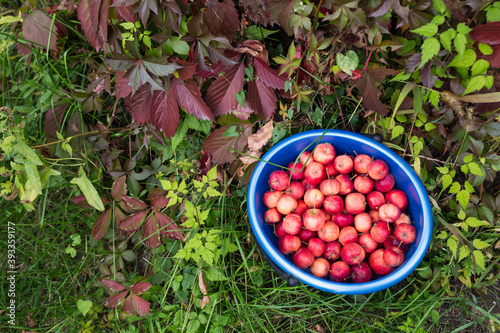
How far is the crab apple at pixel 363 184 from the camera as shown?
6.09ft

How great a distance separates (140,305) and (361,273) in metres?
1.38

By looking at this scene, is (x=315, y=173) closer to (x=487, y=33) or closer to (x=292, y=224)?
(x=292, y=224)

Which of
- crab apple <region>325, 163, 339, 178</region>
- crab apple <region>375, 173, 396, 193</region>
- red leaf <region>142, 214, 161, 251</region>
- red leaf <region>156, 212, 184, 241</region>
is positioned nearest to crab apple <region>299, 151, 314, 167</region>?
crab apple <region>325, 163, 339, 178</region>

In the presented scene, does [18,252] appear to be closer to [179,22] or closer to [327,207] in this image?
[179,22]

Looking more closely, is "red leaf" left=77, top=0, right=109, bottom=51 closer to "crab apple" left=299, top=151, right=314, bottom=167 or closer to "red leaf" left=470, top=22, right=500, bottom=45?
"crab apple" left=299, top=151, right=314, bottom=167

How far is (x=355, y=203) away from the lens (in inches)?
72.1

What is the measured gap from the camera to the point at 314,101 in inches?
80.6

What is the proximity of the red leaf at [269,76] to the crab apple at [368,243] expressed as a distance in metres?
1.00

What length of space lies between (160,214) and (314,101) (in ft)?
4.13

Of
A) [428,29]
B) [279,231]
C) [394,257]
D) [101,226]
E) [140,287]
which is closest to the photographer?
[428,29]

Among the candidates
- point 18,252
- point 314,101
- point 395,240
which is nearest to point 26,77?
point 18,252

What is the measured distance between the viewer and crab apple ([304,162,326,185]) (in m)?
1.86

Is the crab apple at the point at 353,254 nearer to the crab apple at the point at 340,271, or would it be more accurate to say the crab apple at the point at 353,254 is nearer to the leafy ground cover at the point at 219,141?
the crab apple at the point at 340,271

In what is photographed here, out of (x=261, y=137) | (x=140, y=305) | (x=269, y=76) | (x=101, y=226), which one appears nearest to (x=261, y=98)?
(x=269, y=76)
